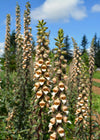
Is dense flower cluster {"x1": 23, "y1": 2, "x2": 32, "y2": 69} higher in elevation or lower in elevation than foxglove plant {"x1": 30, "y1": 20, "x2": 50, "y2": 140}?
higher

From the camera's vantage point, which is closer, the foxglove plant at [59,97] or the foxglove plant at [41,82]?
the foxglove plant at [59,97]

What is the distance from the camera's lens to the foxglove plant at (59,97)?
7.20 feet

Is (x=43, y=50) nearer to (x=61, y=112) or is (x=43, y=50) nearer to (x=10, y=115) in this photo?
(x=61, y=112)

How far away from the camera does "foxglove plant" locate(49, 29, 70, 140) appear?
2193mm

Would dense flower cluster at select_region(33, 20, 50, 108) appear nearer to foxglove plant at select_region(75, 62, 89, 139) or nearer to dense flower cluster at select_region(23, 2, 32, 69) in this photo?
foxglove plant at select_region(75, 62, 89, 139)

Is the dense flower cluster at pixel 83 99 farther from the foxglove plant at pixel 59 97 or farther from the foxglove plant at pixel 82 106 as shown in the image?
the foxglove plant at pixel 59 97

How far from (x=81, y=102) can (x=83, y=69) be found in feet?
2.50

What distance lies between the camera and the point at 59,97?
2.27 meters

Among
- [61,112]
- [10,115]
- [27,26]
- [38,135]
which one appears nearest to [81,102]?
[38,135]

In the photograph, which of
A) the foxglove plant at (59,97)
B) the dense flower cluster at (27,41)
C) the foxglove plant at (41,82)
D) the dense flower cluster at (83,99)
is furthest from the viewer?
the dense flower cluster at (27,41)

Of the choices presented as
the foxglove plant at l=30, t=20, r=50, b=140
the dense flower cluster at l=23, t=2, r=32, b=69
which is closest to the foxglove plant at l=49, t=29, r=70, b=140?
the foxglove plant at l=30, t=20, r=50, b=140

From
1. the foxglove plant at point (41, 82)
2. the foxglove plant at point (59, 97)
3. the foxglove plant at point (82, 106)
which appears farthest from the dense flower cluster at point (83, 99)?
the foxglove plant at point (59, 97)

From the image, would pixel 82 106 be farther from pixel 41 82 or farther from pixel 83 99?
pixel 41 82

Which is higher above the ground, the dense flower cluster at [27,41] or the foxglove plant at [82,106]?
the dense flower cluster at [27,41]
